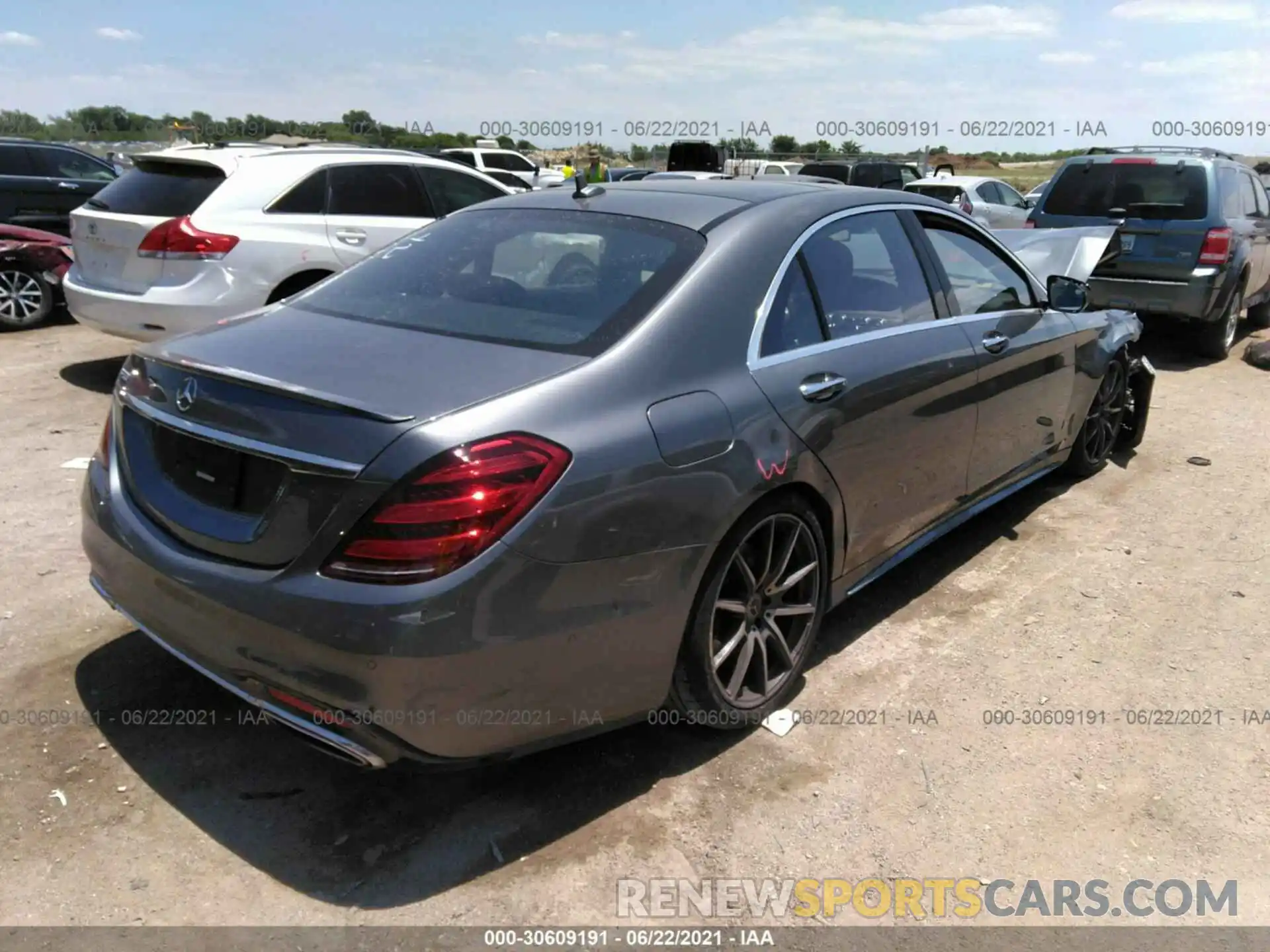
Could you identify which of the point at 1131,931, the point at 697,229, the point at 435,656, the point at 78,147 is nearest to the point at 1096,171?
the point at 697,229

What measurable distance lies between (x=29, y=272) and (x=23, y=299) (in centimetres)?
25

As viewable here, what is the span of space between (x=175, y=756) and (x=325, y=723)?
0.91m

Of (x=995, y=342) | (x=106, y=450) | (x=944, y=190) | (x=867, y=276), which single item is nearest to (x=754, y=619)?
(x=867, y=276)

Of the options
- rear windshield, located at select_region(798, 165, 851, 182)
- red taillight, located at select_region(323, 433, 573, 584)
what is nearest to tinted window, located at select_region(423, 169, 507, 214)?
red taillight, located at select_region(323, 433, 573, 584)

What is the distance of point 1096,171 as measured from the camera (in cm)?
942

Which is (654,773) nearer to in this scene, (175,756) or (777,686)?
(777,686)

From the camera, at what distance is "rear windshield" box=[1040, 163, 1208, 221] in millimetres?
8852

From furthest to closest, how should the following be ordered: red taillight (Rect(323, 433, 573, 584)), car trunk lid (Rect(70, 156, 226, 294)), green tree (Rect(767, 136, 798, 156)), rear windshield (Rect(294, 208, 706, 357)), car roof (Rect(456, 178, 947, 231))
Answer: green tree (Rect(767, 136, 798, 156)) < car trunk lid (Rect(70, 156, 226, 294)) < car roof (Rect(456, 178, 947, 231)) < rear windshield (Rect(294, 208, 706, 357)) < red taillight (Rect(323, 433, 573, 584))

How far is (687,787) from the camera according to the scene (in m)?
2.98

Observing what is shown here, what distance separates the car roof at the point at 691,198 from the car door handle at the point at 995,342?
671mm

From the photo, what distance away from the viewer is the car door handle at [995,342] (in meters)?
4.18

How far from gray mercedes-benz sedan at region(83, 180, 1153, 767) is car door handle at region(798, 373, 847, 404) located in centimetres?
1

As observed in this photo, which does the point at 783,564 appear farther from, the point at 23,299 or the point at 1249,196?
the point at 1249,196
